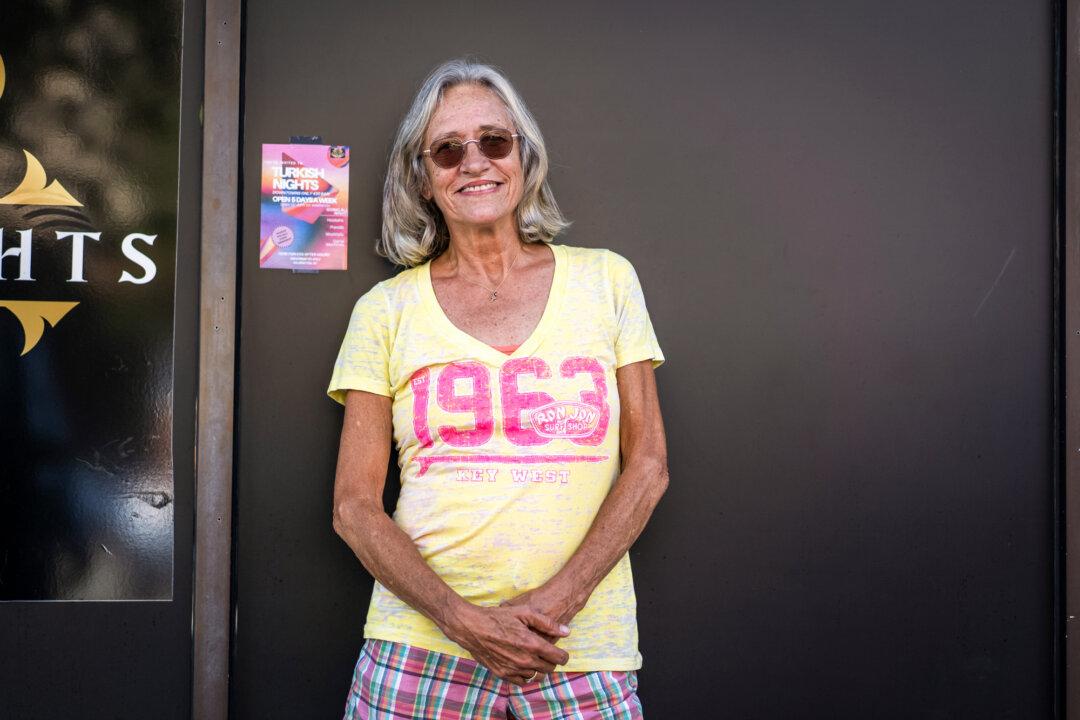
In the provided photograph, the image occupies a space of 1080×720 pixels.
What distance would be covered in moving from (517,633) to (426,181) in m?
1.07

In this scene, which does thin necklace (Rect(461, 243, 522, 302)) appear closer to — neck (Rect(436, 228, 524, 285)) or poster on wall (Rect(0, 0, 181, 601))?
neck (Rect(436, 228, 524, 285))

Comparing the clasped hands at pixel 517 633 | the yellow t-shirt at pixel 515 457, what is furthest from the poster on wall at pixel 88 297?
the clasped hands at pixel 517 633

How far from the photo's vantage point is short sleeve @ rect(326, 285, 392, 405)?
204cm

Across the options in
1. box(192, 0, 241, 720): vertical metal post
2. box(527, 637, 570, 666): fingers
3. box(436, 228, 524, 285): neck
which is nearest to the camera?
box(527, 637, 570, 666): fingers

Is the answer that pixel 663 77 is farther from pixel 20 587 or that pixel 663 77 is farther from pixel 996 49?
pixel 20 587

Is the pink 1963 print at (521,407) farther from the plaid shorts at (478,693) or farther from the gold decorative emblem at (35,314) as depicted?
the gold decorative emblem at (35,314)

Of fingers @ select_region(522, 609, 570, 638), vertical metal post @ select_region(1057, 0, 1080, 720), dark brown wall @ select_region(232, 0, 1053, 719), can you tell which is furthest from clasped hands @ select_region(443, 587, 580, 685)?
vertical metal post @ select_region(1057, 0, 1080, 720)

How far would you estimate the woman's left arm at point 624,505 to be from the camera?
1813 mm

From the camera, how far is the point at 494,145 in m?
2.06

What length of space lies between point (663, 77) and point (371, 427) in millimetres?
1218

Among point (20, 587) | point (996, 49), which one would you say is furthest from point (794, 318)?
point (20, 587)

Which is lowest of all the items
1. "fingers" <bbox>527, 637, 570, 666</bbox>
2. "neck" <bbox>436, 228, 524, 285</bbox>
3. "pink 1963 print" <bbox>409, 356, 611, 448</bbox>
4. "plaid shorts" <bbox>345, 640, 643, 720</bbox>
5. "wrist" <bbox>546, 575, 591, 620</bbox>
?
"plaid shorts" <bbox>345, 640, 643, 720</bbox>

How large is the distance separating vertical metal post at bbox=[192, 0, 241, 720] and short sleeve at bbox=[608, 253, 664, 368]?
3.29 feet

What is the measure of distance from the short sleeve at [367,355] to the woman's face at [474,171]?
0.28 metres
